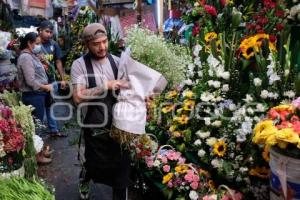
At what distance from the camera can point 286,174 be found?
8.22 feet

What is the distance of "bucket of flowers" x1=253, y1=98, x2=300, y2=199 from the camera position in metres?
2.45

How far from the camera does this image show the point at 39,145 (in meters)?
5.14

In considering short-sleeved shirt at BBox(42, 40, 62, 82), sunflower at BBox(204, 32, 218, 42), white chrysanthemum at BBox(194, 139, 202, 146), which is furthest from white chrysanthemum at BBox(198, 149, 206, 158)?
short-sleeved shirt at BBox(42, 40, 62, 82)

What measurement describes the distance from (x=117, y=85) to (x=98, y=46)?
0.41 m

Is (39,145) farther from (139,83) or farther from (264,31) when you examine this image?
(264,31)

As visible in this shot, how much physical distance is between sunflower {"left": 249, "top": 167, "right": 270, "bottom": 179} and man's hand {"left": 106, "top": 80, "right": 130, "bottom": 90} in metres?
1.24

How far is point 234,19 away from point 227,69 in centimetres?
71

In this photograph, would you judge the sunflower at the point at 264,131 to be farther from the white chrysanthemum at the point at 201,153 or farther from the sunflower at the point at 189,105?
the sunflower at the point at 189,105

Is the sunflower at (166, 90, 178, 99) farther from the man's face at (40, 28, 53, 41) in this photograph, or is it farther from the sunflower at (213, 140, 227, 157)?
the man's face at (40, 28, 53, 41)

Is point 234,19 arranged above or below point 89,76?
above

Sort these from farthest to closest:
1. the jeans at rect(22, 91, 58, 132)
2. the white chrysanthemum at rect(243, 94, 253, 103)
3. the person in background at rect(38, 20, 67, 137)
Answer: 1. the person in background at rect(38, 20, 67, 137)
2. the jeans at rect(22, 91, 58, 132)
3. the white chrysanthemum at rect(243, 94, 253, 103)

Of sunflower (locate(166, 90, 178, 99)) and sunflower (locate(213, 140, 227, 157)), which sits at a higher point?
sunflower (locate(166, 90, 178, 99))

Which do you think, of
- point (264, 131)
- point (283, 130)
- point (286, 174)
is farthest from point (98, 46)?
point (286, 174)

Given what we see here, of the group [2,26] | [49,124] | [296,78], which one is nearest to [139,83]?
[296,78]
